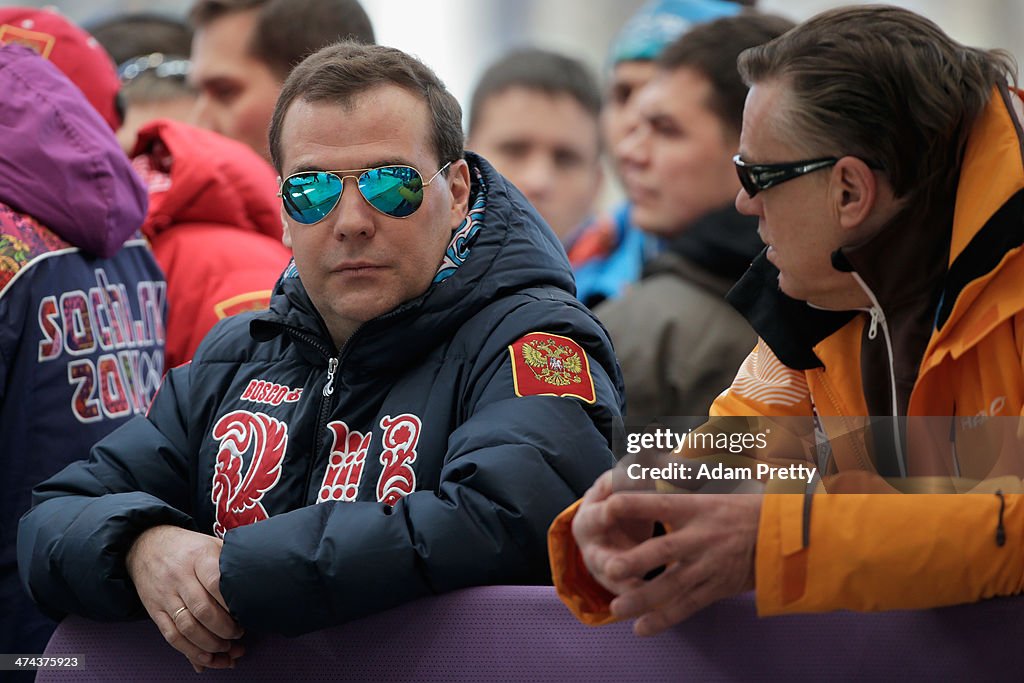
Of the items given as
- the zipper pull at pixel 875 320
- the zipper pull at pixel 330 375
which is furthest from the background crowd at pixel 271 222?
the zipper pull at pixel 875 320

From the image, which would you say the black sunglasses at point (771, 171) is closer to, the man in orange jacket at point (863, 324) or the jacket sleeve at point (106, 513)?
the man in orange jacket at point (863, 324)

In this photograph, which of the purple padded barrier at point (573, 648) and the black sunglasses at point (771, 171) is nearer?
the purple padded barrier at point (573, 648)

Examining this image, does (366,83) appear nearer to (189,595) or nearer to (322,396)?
(322,396)

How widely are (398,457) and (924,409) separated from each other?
102cm

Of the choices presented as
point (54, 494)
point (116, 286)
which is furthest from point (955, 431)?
point (116, 286)

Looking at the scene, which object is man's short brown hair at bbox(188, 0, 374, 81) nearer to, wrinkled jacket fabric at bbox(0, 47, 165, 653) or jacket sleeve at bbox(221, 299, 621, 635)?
wrinkled jacket fabric at bbox(0, 47, 165, 653)

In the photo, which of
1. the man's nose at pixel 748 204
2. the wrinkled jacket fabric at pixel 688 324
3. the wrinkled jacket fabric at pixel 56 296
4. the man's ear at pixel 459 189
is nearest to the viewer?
the man's nose at pixel 748 204

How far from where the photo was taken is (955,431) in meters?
2.54

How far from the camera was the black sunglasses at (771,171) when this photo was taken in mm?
2613

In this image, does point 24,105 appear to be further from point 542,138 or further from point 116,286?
point 542,138

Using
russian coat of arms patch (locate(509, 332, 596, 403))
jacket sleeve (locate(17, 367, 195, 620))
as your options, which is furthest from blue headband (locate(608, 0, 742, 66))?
jacket sleeve (locate(17, 367, 195, 620))

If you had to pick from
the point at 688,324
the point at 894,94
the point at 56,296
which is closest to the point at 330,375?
the point at 56,296

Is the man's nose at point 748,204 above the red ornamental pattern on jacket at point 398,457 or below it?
above

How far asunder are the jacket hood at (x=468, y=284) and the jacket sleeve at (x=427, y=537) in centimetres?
31
